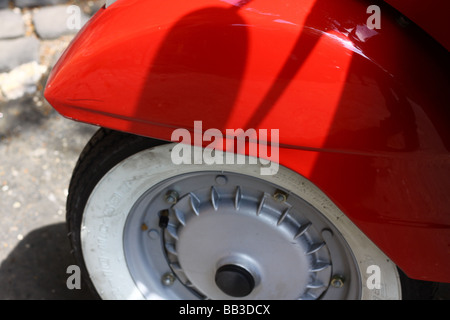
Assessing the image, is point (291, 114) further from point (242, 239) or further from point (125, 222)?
point (125, 222)

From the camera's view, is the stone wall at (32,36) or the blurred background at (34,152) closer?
the blurred background at (34,152)

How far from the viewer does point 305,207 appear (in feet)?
4.23

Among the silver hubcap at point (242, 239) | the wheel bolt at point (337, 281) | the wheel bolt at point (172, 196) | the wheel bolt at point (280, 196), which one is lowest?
the wheel bolt at point (337, 281)

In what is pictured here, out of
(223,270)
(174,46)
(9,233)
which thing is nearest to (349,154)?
(174,46)

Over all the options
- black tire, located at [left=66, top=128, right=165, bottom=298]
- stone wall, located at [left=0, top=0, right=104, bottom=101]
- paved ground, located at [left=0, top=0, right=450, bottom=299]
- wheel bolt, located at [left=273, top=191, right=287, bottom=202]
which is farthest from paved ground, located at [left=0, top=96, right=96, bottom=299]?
wheel bolt, located at [left=273, top=191, right=287, bottom=202]

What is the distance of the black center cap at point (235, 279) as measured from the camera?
1.37 meters

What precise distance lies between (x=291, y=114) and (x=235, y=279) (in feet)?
1.67

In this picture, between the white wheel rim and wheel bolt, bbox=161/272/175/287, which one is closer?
the white wheel rim

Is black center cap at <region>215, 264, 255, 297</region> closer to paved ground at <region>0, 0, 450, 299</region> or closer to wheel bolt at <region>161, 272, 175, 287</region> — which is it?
wheel bolt at <region>161, 272, 175, 287</region>

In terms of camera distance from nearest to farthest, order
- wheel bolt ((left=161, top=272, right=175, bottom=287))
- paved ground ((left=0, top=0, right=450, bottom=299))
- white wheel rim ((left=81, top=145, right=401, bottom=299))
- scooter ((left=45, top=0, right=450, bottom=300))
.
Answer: scooter ((left=45, top=0, right=450, bottom=300)) → white wheel rim ((left=81, top=145, right=401, bottom=299)) → wheel bolt ((left=161, top=272, right=175, bottom=287)) → paved ground ((left=0, top=0, right=450, bottom=299))

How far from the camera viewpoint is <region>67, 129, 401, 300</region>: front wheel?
4.06ft

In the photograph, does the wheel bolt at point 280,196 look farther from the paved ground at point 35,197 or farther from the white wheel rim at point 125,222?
the paved ground at point 35,197

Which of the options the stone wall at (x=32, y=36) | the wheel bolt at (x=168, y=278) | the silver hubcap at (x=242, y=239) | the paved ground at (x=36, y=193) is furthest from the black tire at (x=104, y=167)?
the stone wall at (x=32, y=36)

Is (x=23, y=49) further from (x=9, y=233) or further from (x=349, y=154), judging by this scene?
(x=349, y=154)
